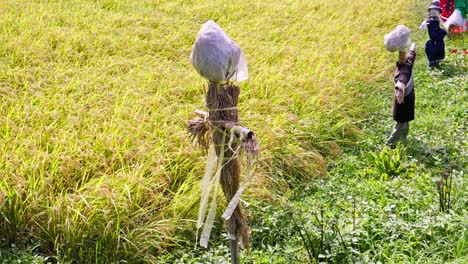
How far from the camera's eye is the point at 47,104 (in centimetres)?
379

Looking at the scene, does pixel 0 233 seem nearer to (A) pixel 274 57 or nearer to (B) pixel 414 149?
(B) pixel 414 149

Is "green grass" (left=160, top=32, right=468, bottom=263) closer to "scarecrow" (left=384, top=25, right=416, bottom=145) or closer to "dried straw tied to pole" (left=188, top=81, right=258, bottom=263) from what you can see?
"scarecrow" (left=384, top=25, right=416, bottom=145)

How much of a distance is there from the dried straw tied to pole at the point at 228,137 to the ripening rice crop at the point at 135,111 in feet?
2.22

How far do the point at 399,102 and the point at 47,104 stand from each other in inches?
95.3

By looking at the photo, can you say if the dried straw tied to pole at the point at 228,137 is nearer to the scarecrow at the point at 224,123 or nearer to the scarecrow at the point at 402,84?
the scarecrow at the point at 224,123

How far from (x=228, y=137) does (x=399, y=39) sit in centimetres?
218

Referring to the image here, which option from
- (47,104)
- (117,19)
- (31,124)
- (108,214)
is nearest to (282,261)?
(108,214)

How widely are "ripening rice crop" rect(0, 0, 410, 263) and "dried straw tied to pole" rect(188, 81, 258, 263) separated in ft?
2.22

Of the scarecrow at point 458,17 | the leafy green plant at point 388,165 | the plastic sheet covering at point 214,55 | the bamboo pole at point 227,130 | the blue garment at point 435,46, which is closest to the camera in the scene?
the plastic sheet covering at point 214,55

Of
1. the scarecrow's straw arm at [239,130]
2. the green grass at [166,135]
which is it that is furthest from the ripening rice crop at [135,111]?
the scarecrow's straw arm at [239,130]

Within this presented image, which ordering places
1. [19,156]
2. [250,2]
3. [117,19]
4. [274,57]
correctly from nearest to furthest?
[19,156], [274,57], [117,19], [250,2]

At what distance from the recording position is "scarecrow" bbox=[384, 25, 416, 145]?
12.1ft

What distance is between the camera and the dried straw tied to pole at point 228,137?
6.14 feet

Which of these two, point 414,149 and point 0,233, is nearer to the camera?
point 0,233
